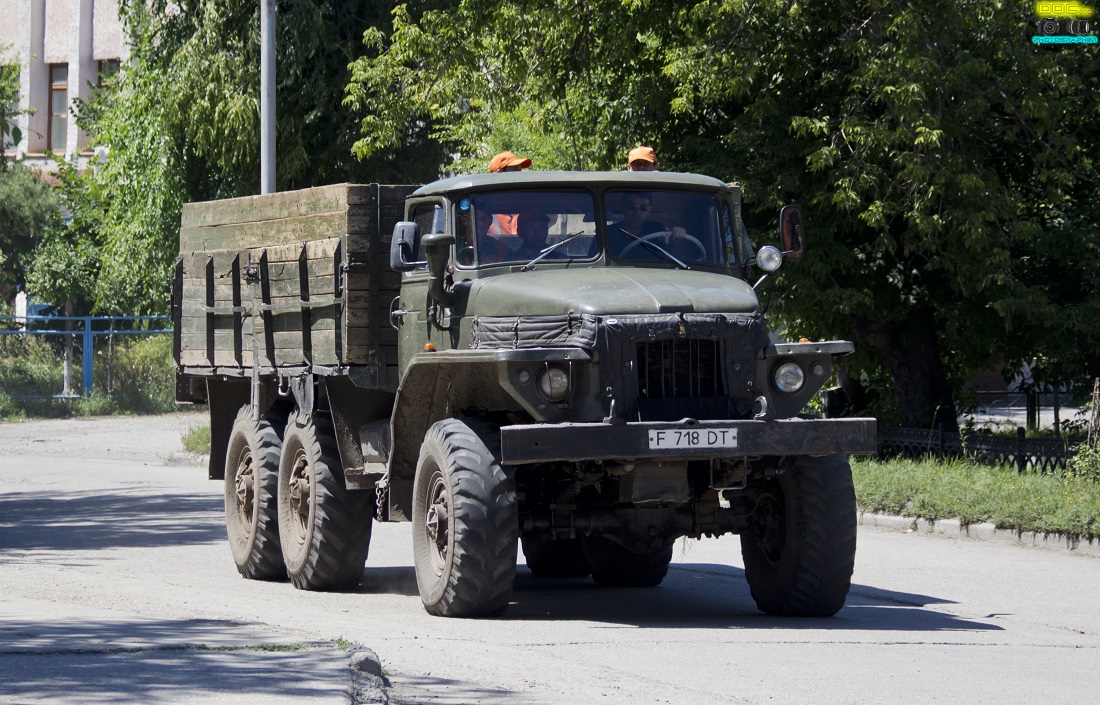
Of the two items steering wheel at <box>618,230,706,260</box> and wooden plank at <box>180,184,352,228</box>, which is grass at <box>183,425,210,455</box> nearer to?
wooden plank at <box>180,184,352,228</box>

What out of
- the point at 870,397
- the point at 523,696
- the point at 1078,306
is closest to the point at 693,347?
the point at 523,696

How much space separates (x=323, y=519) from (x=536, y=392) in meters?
2.66

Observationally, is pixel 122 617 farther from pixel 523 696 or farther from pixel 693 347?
pixel 693 347

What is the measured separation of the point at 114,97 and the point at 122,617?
2616cm

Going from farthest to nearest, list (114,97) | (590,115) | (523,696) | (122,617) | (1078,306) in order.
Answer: (114,97), (590,115), (1078,306), (122,617), (523,696)

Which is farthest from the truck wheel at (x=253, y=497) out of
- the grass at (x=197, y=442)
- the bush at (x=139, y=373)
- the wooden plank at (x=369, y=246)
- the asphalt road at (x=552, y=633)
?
the bush at (x=139, y=373)

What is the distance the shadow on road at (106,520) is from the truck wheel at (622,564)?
4.16 meters

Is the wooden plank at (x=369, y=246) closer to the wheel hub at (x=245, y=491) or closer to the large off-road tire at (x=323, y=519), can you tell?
the large off-road tire at (x=323, y=519)

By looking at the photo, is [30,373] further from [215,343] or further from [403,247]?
[403,247]

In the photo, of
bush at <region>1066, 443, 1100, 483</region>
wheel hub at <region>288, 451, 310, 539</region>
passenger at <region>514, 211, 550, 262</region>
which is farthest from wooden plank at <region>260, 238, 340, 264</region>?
bush at <region>1066, 443, 1100, 483</region>

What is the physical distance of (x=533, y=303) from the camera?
937 centimetres

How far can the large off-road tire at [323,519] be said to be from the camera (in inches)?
439

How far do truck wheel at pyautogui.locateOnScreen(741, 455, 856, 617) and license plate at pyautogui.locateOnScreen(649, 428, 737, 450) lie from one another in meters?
0.90

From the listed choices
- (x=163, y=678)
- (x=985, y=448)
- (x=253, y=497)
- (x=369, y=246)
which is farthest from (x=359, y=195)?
(x=985, y=448)
